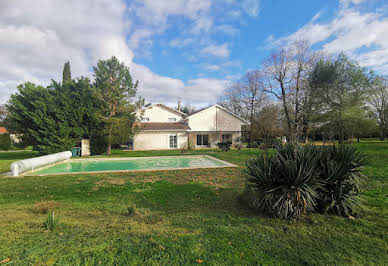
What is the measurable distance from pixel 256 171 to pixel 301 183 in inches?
40.2

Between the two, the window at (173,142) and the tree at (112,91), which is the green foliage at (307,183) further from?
the window at (173,142)

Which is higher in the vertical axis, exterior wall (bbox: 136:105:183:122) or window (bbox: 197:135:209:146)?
exterior wall (bbox: 136:105:183:122)

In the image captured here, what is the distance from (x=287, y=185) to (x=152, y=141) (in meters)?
25.1

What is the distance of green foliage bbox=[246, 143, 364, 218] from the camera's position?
425cm

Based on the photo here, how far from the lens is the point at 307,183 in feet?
14.3

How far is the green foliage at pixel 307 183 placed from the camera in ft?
13.9

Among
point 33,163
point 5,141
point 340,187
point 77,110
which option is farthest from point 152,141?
point 340,187

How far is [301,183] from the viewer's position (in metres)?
4.24

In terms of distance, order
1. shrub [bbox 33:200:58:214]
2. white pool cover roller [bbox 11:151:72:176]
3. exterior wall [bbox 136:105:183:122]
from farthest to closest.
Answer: exterior wall [bbox 136:105:183:122] → white pool cover roller [bbox 11:151:72:176] → shrub [bbox 33:200:58:214]

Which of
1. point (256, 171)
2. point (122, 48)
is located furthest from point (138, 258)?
point (122, 48)

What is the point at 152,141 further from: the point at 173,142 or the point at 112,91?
the point at 112,91

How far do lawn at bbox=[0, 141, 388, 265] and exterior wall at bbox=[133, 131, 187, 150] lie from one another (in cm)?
2128

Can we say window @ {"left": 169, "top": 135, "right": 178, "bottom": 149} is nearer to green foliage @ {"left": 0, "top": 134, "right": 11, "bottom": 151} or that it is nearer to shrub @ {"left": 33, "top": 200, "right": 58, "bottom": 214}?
shrub @ {"left": 33, "top": 200, "right": 58, "bottom": 214}

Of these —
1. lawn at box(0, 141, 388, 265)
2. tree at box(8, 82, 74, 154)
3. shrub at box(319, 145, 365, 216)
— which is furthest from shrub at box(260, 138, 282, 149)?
tree at box(8, 82, 74, 154)
